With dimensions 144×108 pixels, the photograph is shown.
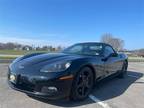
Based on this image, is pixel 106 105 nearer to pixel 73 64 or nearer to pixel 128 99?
pixel 128 99

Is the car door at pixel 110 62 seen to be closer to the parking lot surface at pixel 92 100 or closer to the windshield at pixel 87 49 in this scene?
the windshield at pixel 87 49

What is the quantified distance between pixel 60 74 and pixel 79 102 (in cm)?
84

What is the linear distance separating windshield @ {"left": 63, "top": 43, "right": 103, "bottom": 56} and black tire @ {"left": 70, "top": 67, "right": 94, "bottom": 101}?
0.86 m

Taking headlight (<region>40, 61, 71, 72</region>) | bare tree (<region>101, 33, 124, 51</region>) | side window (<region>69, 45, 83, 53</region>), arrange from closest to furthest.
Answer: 1. headlight (<region>40, 61, 71, 72</region>)
2. side window (<region>69, 45, 83, 53</region>)
3. bare tree (<region>101, 33, 124, 51</region>)

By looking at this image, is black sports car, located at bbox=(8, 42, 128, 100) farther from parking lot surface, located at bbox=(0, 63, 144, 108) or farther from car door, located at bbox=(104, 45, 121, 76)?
car door, located at bbox=(104, 45, 121, 76)

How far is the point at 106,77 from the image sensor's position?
520cm

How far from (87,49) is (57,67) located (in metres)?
1.85

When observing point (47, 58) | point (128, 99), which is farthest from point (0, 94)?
point (128, 99)

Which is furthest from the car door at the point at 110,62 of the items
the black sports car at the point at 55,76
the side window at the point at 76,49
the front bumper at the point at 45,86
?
the front bumper at the point at 45,86

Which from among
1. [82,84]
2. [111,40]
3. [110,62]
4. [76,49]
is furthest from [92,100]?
[111,40]

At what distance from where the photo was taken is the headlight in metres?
3.58

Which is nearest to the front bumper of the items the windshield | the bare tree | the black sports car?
the black sports car

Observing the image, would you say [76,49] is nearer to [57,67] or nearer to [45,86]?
[57,67]

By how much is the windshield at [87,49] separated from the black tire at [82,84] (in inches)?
33.9
